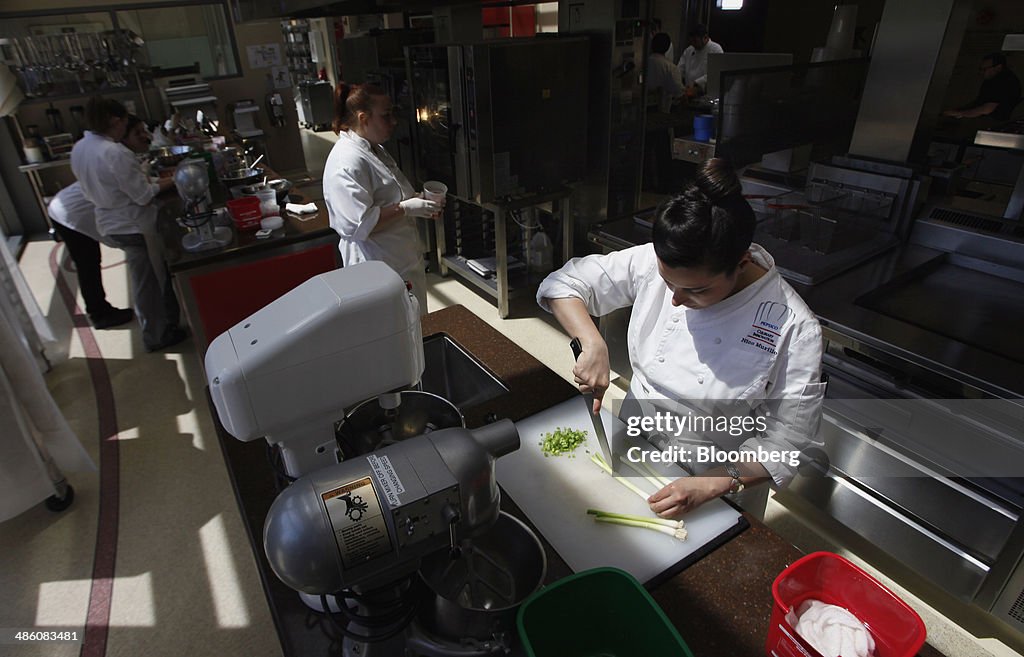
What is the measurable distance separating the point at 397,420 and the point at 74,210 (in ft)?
12.0

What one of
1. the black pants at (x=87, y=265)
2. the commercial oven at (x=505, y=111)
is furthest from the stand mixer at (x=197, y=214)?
the commercial oven at (x=505, y=111)

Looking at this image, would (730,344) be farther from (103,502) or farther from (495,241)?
(495,241)

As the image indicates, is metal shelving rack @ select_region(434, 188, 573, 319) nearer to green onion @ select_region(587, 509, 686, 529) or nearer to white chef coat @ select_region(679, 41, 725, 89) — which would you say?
green onion @ select_region(587, 509, 686, 529)

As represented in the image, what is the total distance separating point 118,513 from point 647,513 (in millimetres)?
2482

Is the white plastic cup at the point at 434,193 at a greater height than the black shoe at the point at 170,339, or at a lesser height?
greater

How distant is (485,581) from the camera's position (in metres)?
0.99

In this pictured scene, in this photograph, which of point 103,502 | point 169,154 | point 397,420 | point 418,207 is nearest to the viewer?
point 397,420

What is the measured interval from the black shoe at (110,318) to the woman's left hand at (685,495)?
14.6 ft

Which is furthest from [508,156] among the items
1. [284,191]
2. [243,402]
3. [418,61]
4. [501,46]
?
[243,402]

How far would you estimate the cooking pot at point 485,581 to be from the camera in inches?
34.8

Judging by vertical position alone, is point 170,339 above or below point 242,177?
below

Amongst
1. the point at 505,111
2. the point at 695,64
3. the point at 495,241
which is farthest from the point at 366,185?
the point at 695,64

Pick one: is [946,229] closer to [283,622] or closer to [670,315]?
[670,315]

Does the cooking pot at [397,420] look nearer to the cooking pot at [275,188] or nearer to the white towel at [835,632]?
the white towel at [835,632]
